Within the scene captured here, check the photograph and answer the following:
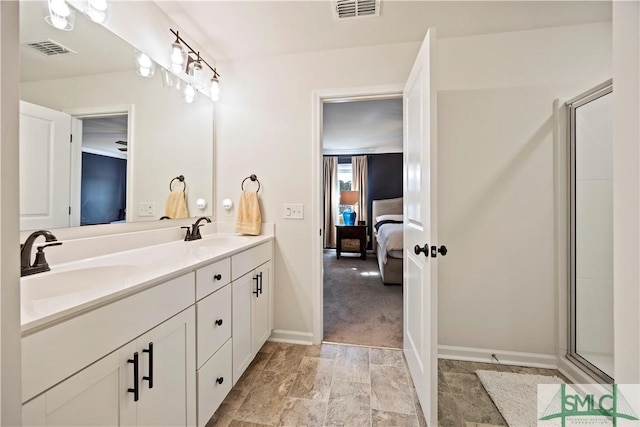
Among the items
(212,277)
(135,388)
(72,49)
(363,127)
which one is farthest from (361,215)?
(135,388)

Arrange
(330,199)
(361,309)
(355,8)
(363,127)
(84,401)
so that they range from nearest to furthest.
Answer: (84,401) → (355,8) → (361,309) → (363,127) → (330,199)

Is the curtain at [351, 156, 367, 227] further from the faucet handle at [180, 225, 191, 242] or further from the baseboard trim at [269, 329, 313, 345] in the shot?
the faucet handle at [180, 225, 191, 242]

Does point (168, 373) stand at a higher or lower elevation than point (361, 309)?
higher

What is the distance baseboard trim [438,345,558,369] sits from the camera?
175 centimetres

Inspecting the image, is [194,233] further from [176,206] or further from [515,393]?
[515,393]

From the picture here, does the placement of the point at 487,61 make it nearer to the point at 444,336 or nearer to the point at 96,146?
the point at 444,336

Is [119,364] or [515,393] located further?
[515,393]

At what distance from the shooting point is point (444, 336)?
6.13 ft

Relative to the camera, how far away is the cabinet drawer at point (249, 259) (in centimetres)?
149

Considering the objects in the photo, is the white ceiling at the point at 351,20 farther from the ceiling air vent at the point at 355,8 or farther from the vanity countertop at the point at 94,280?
the vanity countertop at the point at 94,280

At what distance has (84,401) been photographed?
0.70 meters

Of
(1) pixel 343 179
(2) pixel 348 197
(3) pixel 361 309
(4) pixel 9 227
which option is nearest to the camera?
(4) pixel 9 227

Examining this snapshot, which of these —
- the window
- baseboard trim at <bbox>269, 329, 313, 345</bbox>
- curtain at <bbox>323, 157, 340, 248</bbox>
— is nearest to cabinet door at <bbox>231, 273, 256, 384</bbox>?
baseboard trim at <bbox>269, 329, 313, 345</bbox>

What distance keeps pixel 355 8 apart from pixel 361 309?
263 centimetres
